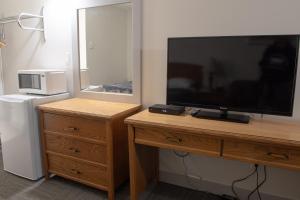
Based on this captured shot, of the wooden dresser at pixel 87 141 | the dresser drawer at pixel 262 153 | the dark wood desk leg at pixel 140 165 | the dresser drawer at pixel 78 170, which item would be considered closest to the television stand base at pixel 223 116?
the dresser drawer at pixel 262 153

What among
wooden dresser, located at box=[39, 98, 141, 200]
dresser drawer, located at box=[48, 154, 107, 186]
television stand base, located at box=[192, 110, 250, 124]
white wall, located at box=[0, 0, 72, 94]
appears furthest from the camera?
white wall, located at box=[0, 0, 72, 94]

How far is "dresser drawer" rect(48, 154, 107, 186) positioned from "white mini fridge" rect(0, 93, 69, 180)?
172 mm

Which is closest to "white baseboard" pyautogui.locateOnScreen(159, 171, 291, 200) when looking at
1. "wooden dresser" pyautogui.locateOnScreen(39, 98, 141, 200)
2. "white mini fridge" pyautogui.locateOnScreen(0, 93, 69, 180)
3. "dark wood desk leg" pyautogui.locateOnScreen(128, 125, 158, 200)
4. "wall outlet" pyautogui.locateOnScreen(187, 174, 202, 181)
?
"wall outlet" pyautogui.locateOnScreen(187, 174, 202, 181)

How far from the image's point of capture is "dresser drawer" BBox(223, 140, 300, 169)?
138 cm

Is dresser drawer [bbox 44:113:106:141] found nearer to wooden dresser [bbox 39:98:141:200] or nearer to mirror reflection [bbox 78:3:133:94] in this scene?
wooden dresser [bbox 39:98:141:200]

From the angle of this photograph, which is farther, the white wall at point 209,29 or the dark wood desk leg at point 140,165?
the dark wood desk leg at point 140,165

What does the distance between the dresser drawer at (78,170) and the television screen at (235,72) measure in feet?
2.91

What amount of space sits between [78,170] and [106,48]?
47.9 inches

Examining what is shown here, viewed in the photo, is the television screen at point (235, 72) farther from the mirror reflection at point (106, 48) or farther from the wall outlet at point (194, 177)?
the wall outlet at point (194, 177)

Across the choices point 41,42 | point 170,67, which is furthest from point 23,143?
point 170,67

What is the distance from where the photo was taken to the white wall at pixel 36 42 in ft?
8.58

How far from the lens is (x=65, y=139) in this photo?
2.16 meters

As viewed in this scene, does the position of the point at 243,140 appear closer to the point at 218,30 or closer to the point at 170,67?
the point at 170,67

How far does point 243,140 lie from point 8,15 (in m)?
3.26
